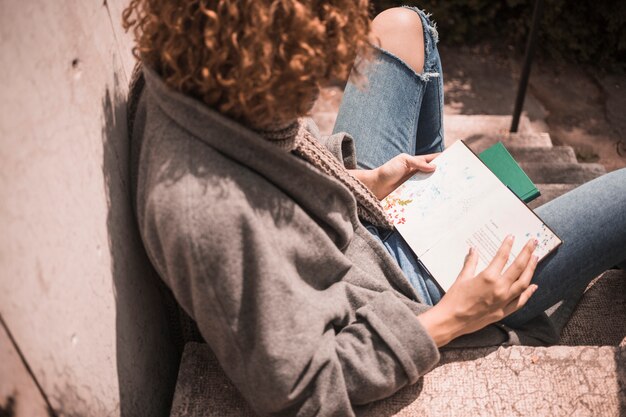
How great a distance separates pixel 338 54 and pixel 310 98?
0.33 ft

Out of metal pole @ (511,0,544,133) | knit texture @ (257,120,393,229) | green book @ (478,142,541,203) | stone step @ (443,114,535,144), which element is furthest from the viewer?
stone step @ (443,114,535,144)

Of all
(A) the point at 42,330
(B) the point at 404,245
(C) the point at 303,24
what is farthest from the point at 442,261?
(A) the point at 42,330

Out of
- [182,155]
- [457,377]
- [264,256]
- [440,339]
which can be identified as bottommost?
[457,377]

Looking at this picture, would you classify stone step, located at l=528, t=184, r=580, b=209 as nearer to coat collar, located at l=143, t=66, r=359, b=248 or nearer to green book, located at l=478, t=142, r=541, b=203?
green book, located at l=478, t=142, r=541, b=203

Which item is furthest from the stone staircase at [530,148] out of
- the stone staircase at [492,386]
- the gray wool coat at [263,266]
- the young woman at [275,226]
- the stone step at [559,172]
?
the gray wool coat at [263,266]

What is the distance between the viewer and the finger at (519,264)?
4.34 feet

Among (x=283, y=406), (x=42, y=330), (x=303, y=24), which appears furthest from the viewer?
(x=283, y=406)

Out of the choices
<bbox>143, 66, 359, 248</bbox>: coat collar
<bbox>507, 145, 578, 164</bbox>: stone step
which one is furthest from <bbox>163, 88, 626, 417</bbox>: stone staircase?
<bbox>507, 145, 578, 164</bbox>: stone step

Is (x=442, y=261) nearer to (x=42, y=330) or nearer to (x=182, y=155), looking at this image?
(x=182, y=155)

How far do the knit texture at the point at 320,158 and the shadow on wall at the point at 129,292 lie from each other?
330 millimetres

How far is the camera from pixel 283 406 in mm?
1093

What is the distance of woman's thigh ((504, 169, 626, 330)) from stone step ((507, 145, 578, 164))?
1.29m

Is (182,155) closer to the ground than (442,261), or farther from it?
farther from it

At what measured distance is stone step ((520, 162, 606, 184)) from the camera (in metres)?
2.60
